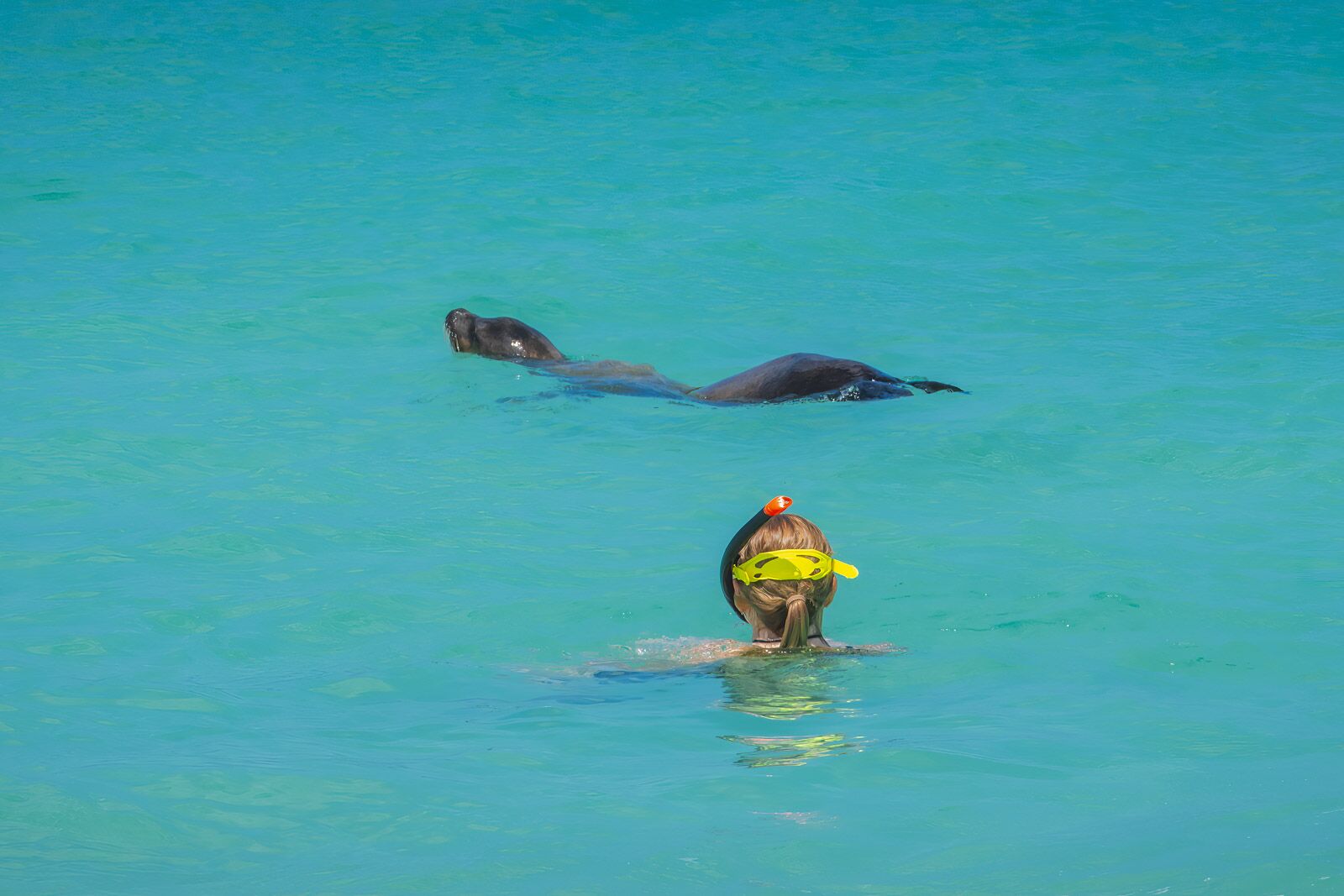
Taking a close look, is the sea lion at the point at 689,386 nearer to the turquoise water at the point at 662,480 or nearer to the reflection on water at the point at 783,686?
the turquoise water at the point at 662,480

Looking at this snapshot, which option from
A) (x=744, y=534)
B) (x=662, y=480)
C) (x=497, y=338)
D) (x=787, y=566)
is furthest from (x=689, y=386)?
(x=787, y=566)

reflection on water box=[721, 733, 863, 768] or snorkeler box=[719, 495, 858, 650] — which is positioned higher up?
snorkeler box=[719, 495, 858, 650]

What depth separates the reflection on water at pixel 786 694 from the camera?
13.4 ft

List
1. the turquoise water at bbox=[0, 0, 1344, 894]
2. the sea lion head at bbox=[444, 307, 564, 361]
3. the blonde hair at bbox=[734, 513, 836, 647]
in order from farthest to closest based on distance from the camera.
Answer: the sea lion head at bbox=[444, 307, 564, 361]
the blonde hair at bbox=[734, 513, 836, 647]
the turquoise water at bbox=[0, 0, 1344, 894]

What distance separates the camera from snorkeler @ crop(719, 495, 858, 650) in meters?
4.48

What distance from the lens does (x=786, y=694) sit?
14.6 feet

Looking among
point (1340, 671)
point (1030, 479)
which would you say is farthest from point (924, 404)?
point (1340, 671)

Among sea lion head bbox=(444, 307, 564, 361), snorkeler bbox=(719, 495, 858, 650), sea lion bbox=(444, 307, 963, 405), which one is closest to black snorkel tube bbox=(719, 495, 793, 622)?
snorkeler bbox=(719, 495, 858, 650)

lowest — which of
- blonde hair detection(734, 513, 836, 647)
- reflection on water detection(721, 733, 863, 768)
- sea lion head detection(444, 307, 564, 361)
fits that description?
reflection on water detection(721, 733, 863, 768)

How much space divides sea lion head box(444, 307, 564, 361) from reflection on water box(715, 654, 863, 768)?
5746mm

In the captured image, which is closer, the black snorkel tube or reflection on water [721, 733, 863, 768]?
reflection on water [721, 733, 863, 768]

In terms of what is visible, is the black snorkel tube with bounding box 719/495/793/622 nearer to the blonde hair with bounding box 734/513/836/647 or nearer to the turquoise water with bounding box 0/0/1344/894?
the blonde hair with bounding box 734/513/836/647

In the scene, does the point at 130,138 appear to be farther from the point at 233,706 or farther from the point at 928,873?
the point at 928,873

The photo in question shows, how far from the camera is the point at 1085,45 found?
20.1 metres
